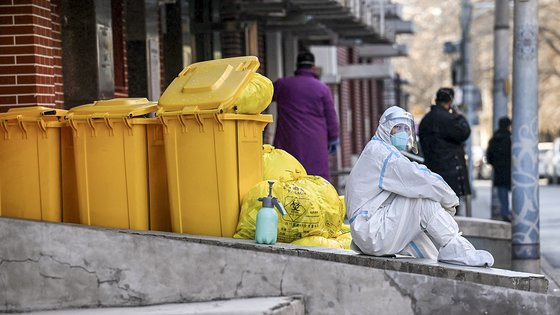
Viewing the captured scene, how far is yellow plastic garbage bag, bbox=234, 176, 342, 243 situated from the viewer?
26.3 feet

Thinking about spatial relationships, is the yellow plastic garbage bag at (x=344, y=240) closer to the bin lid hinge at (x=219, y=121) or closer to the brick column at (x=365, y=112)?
the bin lid hinge at (x=219, y=121)

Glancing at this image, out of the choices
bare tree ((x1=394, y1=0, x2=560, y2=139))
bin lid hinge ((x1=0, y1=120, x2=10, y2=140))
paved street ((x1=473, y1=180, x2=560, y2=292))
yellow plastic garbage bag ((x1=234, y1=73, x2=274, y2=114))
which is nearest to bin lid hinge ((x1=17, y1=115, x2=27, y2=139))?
bin lid hinge ((x1=0, y1=120, x2=10, y2=140))

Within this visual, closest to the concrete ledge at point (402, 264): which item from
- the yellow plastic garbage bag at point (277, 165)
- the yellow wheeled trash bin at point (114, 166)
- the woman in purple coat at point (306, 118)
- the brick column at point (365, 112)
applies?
the yellow wheeled trash bin at point (114, 166)

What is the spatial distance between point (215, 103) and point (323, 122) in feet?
15.2

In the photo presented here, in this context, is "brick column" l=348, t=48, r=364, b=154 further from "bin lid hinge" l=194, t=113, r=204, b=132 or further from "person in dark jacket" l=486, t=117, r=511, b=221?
"bin lid hinge" l=194, t=113, r=204, b=132

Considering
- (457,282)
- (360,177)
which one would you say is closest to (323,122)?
(360,177)

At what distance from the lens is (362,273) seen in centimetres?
723

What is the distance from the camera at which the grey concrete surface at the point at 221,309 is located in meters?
6.86

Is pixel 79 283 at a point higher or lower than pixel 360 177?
lower

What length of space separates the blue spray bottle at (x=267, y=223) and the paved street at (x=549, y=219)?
507cm

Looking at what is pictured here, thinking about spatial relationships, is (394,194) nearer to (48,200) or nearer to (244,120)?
(244,120)

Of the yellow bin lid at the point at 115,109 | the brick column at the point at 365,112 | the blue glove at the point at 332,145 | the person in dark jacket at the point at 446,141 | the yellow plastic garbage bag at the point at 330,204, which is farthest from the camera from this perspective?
the brick column at the point at 365,112

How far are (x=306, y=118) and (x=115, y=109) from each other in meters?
4.36

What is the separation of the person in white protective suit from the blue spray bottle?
444 mm
